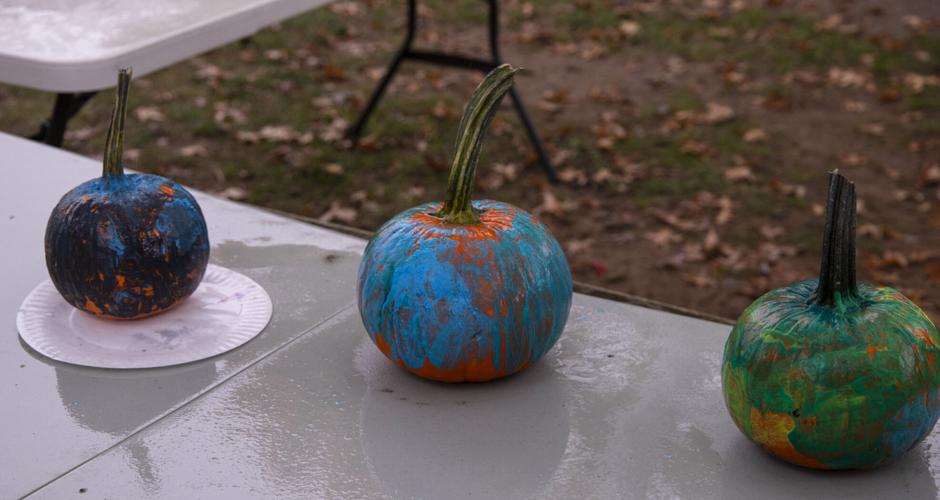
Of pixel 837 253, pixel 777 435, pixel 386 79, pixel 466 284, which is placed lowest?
pixel 386 79

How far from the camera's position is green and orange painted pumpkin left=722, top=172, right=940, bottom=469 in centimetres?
121

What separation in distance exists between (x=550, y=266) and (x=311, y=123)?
4.05 metres

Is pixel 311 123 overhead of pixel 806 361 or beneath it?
beneath

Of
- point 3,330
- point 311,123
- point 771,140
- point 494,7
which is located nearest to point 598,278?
point 494,7

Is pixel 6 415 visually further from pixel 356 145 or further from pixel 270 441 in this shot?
pixel 356 145

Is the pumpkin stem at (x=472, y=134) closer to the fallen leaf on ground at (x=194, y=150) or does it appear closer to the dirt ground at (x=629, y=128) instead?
the dirt ground at (x=629, y=128)

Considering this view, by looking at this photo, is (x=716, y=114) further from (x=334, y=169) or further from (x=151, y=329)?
(x=151, y=329)

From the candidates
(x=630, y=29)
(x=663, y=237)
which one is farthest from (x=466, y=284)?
(x=630, y=29)

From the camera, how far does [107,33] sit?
9.76 ft

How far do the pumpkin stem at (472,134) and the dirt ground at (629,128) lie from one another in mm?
2334

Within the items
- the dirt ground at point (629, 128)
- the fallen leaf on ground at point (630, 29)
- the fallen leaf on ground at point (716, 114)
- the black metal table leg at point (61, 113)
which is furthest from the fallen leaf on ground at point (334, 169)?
the fallen leaf on ground at point (630, 29)

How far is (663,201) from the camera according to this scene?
14.6 ft

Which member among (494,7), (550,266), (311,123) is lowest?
(311,123)

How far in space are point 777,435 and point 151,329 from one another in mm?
1003
